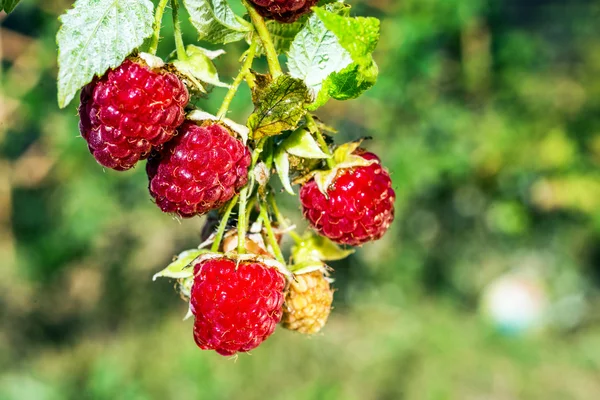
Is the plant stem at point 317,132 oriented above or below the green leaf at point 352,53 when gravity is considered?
below

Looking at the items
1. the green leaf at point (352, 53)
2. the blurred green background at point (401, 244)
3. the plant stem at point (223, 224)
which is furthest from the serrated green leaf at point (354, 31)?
the blurred green background at point (401, 244)

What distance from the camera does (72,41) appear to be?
56cm

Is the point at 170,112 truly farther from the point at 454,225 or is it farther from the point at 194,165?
the point at 454,225

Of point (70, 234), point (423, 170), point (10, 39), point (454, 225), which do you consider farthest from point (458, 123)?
point (10, 39)

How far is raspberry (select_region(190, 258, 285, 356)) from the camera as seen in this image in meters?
0.69

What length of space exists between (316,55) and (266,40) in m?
0.05

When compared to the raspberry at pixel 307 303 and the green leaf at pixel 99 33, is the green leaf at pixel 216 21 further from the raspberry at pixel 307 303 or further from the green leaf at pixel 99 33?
the raspberry at pixel 307 303

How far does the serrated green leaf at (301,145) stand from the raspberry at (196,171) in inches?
1.8

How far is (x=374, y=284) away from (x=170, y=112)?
4255 mm

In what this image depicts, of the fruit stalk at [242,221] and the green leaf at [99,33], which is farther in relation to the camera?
the fruit stalk at [242,221]

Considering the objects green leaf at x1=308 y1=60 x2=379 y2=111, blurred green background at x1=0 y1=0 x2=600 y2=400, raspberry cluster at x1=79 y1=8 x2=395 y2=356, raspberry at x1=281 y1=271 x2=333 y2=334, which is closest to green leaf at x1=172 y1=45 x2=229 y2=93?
raspberry cluster at x1=79 y1=8 x2=395 y2=356

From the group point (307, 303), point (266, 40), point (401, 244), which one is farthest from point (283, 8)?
point (401, 244)

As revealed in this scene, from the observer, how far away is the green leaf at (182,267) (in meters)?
0.72

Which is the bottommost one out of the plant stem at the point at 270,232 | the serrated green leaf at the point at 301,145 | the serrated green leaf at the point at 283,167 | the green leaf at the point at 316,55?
the plant stem at the point at 270,232
